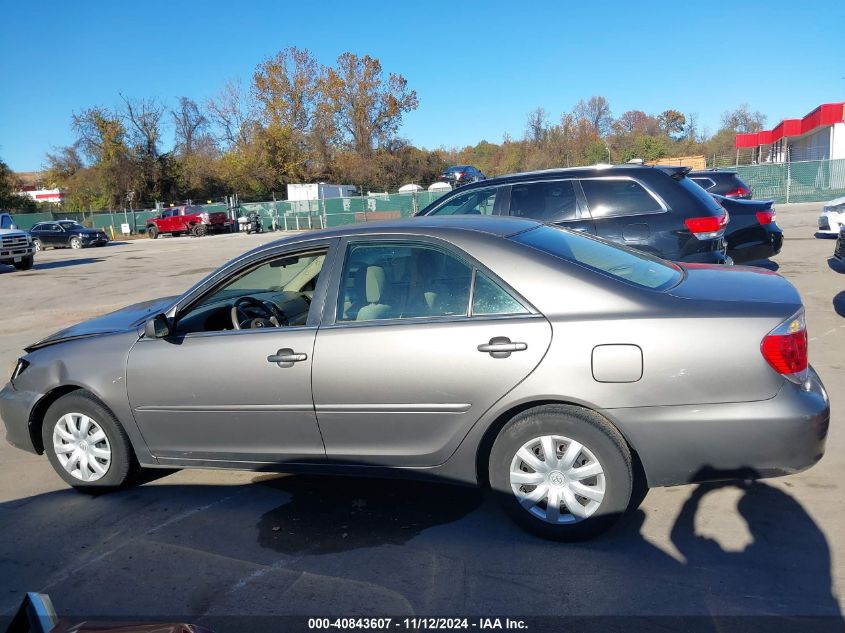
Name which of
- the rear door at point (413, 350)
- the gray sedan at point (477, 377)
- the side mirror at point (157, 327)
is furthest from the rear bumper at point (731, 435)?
the side mirror at point (157, 327)

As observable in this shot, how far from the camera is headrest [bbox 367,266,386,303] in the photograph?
3.84 m

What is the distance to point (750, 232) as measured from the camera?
9.49 metres

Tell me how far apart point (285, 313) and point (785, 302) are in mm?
3147

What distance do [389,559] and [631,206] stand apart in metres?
4.51

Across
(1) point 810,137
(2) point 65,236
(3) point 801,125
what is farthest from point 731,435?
(1) point 810,137

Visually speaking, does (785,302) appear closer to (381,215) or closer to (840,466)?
(840,466)

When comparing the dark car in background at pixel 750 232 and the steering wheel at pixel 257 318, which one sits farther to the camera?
the dark car in background at pixel 750 232

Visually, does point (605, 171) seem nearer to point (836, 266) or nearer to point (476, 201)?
point (476, 201)

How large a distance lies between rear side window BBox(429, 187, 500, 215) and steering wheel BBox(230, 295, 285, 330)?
10.1 feet

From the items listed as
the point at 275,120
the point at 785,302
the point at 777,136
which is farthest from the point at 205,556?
the point at 275,120

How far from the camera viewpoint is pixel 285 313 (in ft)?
16.0

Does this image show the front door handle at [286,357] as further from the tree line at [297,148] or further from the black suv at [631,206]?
the tree line at [297,148]

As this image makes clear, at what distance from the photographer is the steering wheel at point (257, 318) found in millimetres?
4413

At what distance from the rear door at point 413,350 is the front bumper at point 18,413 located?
7.06 ft
